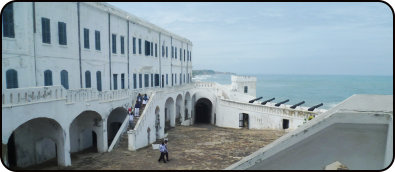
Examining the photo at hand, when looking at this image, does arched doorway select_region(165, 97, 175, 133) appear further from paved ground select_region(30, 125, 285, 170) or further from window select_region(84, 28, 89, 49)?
window select_region(84, 28, 89, 49)

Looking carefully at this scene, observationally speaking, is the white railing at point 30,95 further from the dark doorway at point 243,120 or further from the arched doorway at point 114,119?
the dark doorway at point 243,120

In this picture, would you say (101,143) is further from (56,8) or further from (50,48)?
(56,8)

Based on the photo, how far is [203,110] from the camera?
120ft

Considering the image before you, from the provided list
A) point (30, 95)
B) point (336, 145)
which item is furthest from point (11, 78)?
point (336, 145)

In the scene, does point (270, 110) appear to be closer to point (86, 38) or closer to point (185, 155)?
point (185, 155)

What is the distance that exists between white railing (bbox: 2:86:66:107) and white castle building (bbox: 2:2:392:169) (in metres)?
0.04

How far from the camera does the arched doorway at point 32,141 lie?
40.6ft

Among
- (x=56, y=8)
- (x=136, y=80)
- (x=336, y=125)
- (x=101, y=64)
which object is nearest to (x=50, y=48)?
(x=56, y=8)

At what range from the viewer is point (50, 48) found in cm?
1422

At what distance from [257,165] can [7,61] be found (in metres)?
12.3

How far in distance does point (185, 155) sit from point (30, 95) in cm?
857

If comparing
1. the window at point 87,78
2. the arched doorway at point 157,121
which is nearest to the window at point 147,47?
the arched doorway at point 157,121

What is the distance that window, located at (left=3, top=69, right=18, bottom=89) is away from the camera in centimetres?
1198

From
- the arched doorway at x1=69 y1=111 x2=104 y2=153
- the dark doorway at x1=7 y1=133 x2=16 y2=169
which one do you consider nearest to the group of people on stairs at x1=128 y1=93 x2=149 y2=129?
the arched doorway at x1=69 y1=111 x2=104 y2=153
